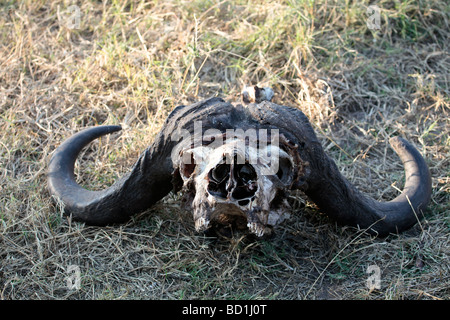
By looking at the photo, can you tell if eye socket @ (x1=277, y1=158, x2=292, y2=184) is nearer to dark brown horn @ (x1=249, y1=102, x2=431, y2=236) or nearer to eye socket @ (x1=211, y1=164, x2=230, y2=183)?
dark brown horn @ (x1=249, y1=102, x2=431, y2=236)

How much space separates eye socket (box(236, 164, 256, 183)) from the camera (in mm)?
2807

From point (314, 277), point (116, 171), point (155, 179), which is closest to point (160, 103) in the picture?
point (116, 171)

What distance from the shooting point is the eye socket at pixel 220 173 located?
2.80 m

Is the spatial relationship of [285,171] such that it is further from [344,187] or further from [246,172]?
[344,187]

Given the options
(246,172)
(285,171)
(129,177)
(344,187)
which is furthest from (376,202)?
(129,177)

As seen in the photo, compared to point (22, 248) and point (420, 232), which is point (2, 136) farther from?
point (420, 232)

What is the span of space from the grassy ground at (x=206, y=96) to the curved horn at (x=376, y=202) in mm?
97

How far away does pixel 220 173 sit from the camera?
287 cm

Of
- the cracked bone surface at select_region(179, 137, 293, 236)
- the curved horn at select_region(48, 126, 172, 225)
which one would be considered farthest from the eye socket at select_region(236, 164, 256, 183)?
the curved horn at select_region(48, 126, 172, 225)

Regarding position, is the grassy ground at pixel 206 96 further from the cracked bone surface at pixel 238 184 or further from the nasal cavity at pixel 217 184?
the nasal cavity at pixel 217 184

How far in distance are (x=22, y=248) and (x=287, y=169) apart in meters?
1.58

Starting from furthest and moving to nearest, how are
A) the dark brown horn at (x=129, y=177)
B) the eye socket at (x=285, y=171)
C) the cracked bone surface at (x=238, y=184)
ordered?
1. the dark brown horn at (x=129, y=177)
2. the eye socket at (x=285, y=171)
3. the cracked bone surface at (x=238, y=184)

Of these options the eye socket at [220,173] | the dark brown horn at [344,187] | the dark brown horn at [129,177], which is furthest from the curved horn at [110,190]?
the dark brown horn at [344,187]

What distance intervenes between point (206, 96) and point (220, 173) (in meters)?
1.99
